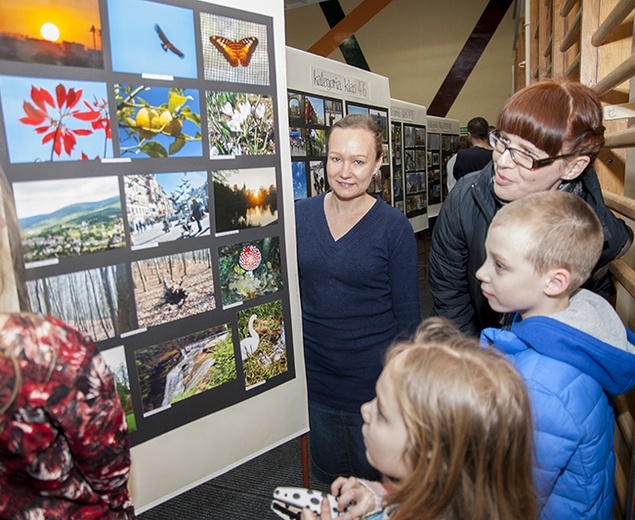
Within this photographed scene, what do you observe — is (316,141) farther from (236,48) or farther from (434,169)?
(434,169)

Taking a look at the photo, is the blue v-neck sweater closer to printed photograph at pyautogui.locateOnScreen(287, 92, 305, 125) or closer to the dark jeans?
the dark jeans

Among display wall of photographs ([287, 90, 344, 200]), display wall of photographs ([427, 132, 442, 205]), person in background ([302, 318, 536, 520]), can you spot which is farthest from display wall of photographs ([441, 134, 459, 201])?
person in background ([302, 318, 536, 520])

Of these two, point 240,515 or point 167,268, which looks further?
point 240,515

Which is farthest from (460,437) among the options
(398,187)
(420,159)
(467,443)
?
(420,159)

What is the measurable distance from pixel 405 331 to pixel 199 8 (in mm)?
1284

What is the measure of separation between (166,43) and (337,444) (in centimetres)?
152

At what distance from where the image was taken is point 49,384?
761 mm

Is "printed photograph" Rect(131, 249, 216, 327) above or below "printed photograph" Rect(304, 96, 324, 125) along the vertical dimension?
below

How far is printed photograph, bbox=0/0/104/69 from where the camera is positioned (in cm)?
112

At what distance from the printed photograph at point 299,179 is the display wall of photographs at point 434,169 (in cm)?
431

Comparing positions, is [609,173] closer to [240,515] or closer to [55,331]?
[55,331]

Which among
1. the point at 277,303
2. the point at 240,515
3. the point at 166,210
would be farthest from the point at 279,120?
the point at 240,515

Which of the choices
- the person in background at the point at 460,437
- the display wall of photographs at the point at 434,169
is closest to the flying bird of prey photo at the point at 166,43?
the person in background at the point at 460,437

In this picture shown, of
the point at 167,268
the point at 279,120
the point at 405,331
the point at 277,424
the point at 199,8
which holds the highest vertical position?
the point at 199,8
